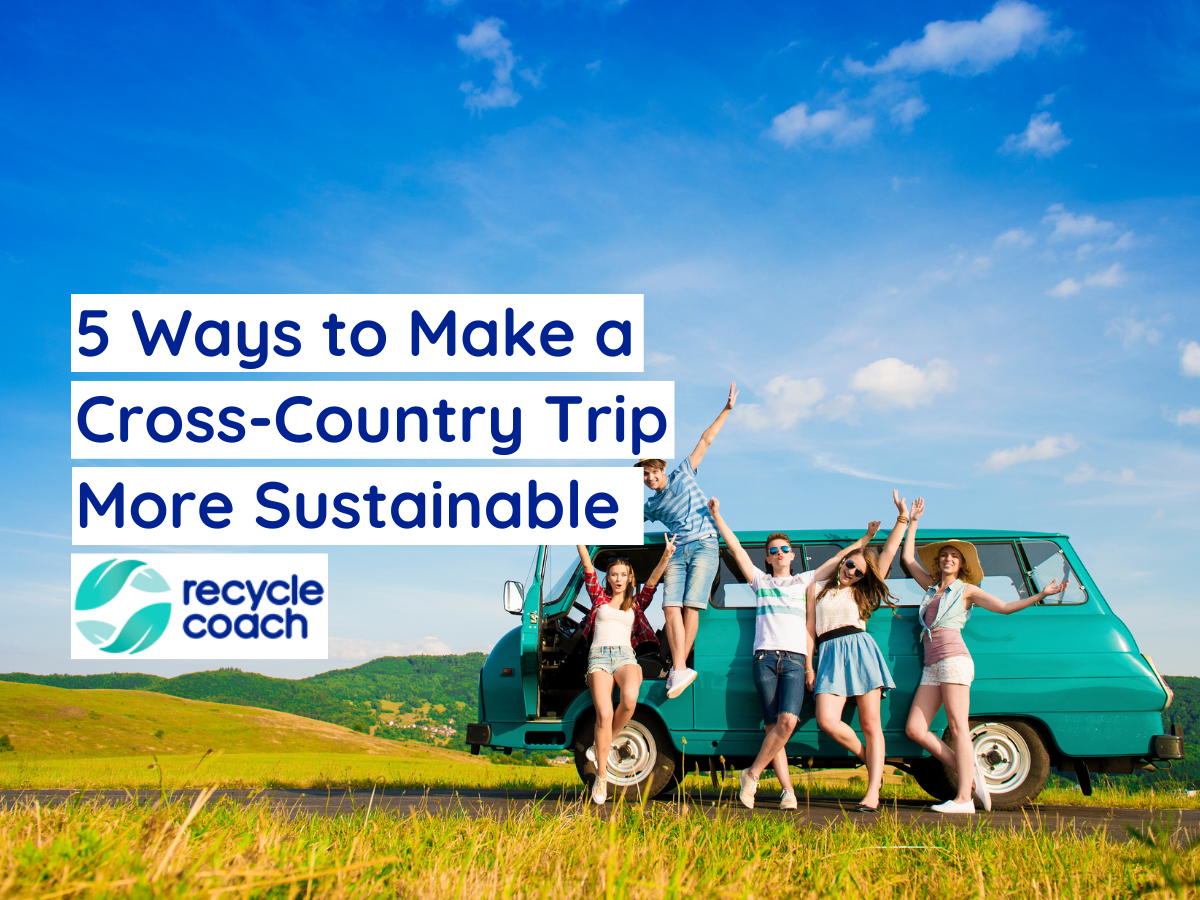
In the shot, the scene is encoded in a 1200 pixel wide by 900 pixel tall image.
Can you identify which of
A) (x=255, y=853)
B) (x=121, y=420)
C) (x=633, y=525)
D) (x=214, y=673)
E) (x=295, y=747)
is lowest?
(x=214, y=673)

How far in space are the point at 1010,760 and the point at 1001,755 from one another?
0.27 feet

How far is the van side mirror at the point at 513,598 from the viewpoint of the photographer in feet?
23.0

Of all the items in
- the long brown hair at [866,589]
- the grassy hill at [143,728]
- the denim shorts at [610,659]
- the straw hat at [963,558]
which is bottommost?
the grassy hill at [143,728]

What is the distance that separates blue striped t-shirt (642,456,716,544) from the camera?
7.09 m

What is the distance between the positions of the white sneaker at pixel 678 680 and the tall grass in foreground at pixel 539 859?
2.47 m

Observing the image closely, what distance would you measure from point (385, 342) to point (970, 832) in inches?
349

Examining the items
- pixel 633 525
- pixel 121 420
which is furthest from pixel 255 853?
pixel 121 420

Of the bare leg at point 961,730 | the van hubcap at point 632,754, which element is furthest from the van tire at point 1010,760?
the van hubcap at point 632,754

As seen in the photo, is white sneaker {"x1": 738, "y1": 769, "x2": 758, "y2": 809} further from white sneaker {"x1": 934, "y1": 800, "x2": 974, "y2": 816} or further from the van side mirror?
the van side mirror

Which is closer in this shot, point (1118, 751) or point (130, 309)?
point (1118, 751)

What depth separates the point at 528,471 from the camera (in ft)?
34.3

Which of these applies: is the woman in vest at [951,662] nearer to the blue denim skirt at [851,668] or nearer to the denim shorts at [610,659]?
the blue denim skirt at [851,668]

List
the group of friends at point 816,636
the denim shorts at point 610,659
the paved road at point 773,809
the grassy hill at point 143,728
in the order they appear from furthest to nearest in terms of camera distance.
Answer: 1. the grassy hill at point 143,728
2. the denim shorts at point 610,659
3. the group of friends at point 816,636
4. the paved road at point 773,809

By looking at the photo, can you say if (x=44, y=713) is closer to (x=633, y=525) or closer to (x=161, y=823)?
(x=633, y=525)
